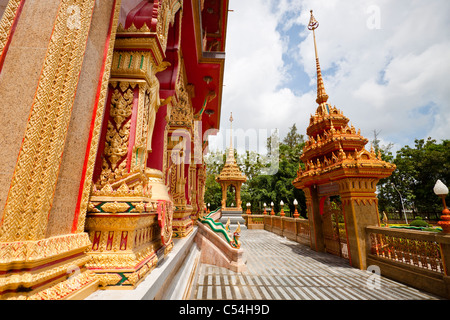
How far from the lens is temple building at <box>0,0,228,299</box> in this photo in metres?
1.09

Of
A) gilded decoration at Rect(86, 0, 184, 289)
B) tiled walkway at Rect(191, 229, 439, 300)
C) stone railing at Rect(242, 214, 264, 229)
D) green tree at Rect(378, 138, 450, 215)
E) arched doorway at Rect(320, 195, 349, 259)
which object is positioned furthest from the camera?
green tree at Rect(378, 138, 450, 215)

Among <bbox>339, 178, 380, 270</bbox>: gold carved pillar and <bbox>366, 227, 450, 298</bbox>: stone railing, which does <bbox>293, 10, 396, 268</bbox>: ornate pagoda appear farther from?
<bbox>366, 227, 450, 298</bbox>: stone railing

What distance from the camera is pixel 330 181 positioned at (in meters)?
7.32

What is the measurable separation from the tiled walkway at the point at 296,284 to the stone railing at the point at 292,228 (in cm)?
365

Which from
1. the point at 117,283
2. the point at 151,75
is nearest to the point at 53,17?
the point at 151,75

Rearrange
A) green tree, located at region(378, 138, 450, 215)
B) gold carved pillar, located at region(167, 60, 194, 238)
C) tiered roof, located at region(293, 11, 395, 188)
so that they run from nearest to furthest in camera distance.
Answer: gold carved pillar, located at region(167, 60, 194, 238) < tiered roof, located at region(293, 11, 395, 188) < green tree, located at region(378, 138, 450, 215)

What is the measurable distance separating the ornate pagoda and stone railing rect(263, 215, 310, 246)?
1.48 m

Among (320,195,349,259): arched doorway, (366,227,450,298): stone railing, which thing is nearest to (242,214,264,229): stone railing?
(320,195,349,259): arched doorway

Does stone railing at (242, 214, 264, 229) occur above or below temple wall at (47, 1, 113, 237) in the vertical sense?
below

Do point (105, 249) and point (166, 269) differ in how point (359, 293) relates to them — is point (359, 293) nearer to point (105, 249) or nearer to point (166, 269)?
point (166, 269)

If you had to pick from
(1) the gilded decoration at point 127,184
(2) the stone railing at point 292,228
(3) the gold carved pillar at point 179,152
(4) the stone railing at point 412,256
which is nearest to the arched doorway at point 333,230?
(2) the stone railing at point 292,228

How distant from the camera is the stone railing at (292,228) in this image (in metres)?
9.97

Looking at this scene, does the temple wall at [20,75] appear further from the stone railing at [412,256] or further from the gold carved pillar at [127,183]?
the stone railing at [412,256]

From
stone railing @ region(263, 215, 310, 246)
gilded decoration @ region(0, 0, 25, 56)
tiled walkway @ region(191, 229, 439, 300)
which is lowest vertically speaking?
tiled walkway @ region(191, 229, 439, 300)
